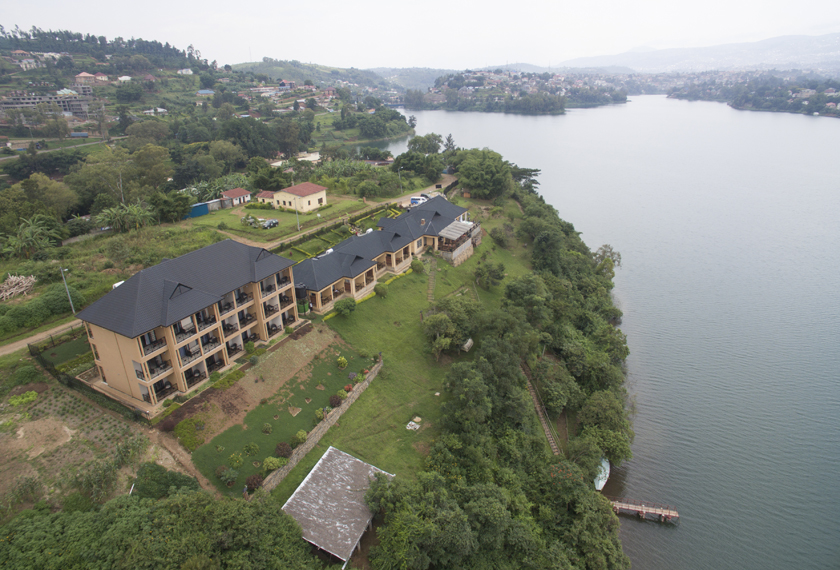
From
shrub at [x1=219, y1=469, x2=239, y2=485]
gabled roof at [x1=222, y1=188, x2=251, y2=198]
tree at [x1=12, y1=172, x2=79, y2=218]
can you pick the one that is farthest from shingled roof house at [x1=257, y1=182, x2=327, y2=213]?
shrub at [x1=219, y1=469, x2=239, y2=485]

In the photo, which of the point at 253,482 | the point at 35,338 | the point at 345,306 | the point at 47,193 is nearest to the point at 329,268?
the point at 345,306

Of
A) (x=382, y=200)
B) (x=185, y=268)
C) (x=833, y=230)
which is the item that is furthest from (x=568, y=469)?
(x=833, y=230)

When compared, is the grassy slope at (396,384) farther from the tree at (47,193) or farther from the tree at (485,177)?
the tree at (47,193)

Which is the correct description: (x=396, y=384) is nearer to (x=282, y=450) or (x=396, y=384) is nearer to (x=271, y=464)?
(x=282, y=450)

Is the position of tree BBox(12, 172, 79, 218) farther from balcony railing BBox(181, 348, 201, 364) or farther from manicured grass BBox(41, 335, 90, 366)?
balcony railing BBox(181, 348, 201, 364)

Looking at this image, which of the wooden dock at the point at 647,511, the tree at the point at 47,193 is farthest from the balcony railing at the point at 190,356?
the tree at the point at 47,193

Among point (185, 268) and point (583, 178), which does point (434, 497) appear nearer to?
point (185, 268)

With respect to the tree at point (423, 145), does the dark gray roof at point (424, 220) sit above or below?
below
